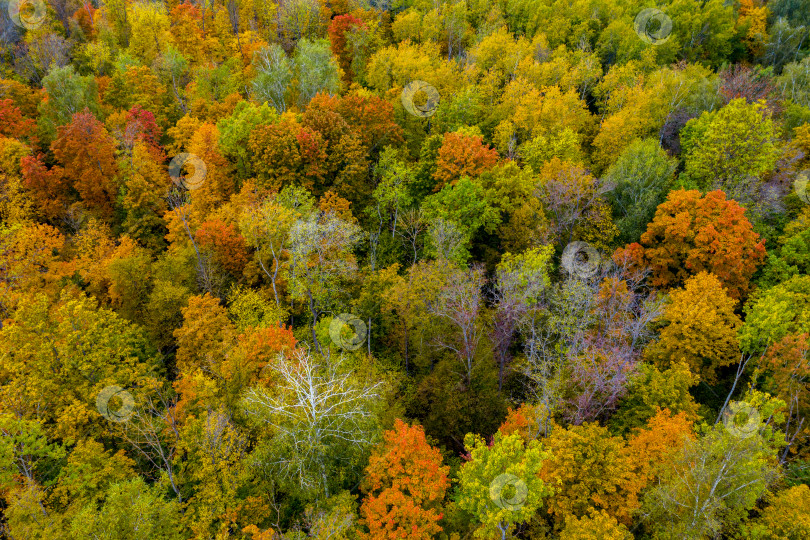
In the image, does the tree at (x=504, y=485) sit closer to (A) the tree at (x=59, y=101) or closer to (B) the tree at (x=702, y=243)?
(B) the tree at (x=702, y=243)

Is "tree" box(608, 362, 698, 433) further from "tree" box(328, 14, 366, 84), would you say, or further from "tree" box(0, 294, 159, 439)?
"tree" box(328, 14, 366, 84)

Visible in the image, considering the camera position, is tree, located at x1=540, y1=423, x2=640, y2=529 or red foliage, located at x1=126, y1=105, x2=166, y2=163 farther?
red foliage, located at x1=126, y1=105, x2=166, y2=163

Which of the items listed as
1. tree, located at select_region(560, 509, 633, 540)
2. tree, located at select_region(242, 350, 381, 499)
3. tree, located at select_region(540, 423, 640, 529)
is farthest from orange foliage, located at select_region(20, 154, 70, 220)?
tree, located at select_region(560, 509, 633, 540)

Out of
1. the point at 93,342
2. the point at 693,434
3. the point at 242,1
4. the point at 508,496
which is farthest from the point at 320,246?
the point at 242,1

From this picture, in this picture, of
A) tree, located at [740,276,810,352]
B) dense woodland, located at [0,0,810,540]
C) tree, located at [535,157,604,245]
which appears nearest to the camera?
dense woodland, located at [0,0,810,540]

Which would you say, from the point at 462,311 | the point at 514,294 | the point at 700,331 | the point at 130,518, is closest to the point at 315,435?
the point at 130,518

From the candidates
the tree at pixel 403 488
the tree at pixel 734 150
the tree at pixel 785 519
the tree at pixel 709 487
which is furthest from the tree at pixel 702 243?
the tree at pixel 403 488

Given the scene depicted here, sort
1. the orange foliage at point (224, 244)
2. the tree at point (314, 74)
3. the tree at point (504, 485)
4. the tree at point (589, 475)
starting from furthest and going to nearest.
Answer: the tree at point (314, 74) → the orange foliage at point (224, 244) → the tree at point (589, 475) → the tree at point (504, 485)
